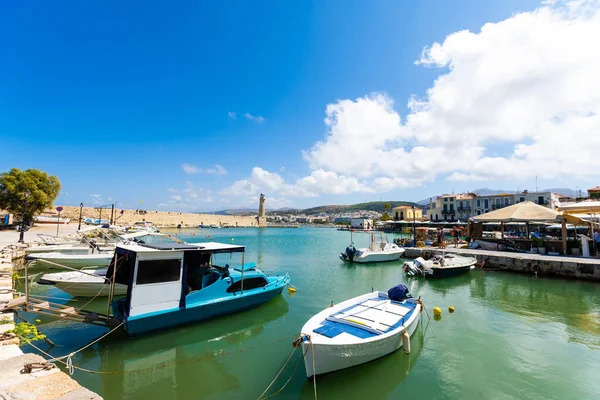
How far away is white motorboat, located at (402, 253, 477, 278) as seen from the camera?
19.8m

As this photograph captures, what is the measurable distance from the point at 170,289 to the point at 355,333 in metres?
6.46

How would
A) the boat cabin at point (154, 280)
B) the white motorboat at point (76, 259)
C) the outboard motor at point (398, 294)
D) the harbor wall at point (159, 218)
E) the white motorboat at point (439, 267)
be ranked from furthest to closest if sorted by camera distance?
the harbor wall at point (159, 218) < the white motorboat at point (439, 267) < the white motorboat at point (76, 259) < the outboard motor at point (398, 294) < the boat cabin at point (154, 280)

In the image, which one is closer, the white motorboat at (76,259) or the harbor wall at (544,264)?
the harbor wall at (544,264)

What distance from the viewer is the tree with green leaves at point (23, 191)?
38812 mm

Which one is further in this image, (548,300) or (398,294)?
(548,300)

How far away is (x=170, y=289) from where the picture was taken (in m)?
9.77

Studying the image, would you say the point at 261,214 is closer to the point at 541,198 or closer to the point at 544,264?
the point at 541,198

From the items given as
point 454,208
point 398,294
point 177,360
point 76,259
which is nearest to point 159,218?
point 76,259

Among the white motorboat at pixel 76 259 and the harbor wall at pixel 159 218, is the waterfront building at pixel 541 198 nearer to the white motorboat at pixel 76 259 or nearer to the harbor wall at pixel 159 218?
the white motorboat at pixel 76 259

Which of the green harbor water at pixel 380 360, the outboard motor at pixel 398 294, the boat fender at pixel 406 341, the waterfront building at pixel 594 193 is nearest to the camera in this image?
the green harbor water at pixel 380 360

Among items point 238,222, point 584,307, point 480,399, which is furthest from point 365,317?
point 238,222

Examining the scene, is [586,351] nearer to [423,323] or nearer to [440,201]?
[423,323]

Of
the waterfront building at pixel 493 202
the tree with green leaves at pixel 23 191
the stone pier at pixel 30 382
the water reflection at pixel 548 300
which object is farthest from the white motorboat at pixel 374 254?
the waterfront building at pixel 493 202

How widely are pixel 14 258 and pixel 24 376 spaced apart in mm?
20081
